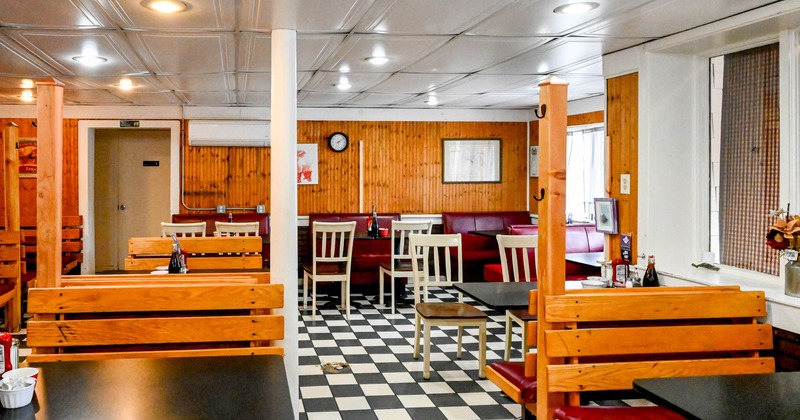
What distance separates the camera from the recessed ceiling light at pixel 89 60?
6.03m

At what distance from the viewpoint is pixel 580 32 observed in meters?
5.00

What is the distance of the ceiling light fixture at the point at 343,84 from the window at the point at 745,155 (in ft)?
12.6

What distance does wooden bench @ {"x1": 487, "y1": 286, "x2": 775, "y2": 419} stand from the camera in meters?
3.18

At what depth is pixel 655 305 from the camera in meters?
3.37

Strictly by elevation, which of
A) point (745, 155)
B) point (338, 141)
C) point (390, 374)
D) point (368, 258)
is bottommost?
point (390, 374)

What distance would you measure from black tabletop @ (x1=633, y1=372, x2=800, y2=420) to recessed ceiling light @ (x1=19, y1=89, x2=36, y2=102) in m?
8.25

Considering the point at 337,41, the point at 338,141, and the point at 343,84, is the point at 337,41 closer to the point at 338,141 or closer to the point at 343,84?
the point at 343,84

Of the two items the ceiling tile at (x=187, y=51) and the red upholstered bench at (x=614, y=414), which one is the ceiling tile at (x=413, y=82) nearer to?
the ceiling tile at (x=187, y=51)

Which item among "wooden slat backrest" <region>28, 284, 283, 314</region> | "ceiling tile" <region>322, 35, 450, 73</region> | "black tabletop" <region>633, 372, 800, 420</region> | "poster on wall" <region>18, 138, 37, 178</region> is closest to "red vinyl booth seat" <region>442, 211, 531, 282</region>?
"ceiling tile" <region>322, 35, 450, 73</region>

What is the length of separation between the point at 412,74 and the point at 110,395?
18.0ft

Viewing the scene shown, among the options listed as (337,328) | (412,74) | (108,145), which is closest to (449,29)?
(412,74)

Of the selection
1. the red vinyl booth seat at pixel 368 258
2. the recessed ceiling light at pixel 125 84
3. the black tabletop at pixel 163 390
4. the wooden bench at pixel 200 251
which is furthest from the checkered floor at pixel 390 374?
the recessed ceiling light at pixel 125 84

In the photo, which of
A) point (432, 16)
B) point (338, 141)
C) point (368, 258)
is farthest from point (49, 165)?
point (338, 141)

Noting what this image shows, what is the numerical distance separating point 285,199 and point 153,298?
1.17 metres
